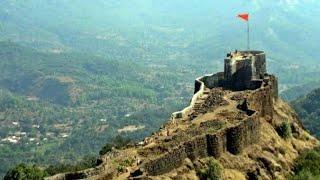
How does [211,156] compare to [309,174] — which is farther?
[309,174]

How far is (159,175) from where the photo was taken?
3525 centimetres

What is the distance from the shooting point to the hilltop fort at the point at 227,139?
118ft

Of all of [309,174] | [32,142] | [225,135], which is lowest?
[32,142]

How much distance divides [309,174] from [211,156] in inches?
279

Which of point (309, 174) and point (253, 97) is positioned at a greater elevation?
point (253, 97)

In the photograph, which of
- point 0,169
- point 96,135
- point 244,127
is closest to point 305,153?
point 244,127

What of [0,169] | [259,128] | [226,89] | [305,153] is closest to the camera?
[259,128]

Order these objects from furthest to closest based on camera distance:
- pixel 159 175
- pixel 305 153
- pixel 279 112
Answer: pixel 279 112, pixel 305 153, pixel 159 175

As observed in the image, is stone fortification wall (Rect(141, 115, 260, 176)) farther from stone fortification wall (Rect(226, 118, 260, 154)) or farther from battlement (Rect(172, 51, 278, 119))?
battlement (Rect(172, 51, 278, 119))

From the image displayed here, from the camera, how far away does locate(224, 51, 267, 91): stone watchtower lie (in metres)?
54.9

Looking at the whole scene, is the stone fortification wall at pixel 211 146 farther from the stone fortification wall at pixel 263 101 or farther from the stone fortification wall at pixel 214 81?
the stone fortification wall at pixel 214 81

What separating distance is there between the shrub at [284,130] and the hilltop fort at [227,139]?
0.34 m

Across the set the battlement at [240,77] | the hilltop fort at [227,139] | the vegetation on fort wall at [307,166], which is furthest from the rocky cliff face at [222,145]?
the battlement at [240,77]

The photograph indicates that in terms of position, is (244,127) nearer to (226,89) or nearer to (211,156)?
(211,156)
